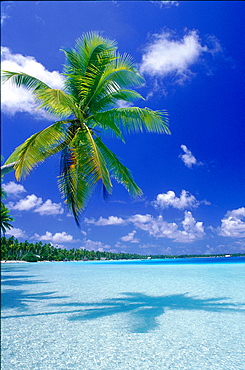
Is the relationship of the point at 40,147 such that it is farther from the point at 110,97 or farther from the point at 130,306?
the point at 130,306

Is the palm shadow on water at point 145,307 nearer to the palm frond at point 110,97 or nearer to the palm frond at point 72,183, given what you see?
the palm frond at point 72,183

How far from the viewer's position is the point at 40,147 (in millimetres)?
3654

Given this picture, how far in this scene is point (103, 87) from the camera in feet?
13.7

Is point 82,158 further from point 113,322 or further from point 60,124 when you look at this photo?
point 113,322

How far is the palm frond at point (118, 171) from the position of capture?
440 cm

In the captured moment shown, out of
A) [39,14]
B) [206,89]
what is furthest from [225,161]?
[39,14]

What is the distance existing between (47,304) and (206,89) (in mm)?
18996

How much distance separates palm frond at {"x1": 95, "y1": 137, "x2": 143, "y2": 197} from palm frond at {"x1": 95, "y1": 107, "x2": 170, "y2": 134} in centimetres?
39

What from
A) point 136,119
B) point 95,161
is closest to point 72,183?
point 95,161

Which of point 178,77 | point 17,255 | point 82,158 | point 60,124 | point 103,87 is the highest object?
point 178,77

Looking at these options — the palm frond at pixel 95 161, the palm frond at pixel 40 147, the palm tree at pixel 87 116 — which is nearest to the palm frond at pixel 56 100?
the palm tree at pixel 87 116

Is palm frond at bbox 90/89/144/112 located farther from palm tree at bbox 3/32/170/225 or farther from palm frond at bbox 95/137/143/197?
palm frond at bbox 95/137/143/197

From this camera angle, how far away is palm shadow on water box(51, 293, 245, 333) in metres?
4.72

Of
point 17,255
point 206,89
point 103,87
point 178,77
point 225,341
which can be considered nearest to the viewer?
point 225,341
